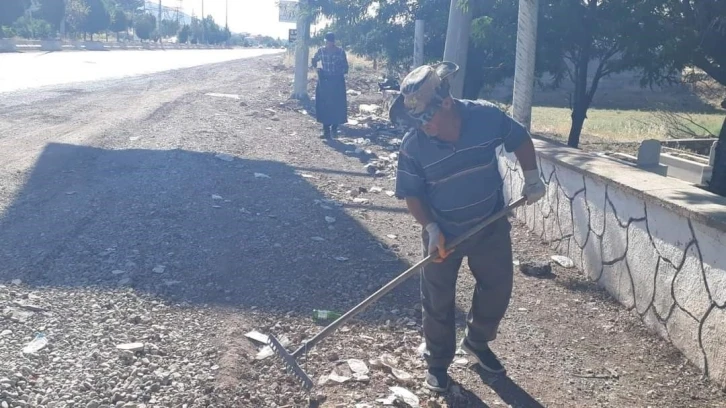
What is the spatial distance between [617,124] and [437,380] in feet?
54.5

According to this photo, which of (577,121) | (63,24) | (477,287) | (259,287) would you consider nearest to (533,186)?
(477,287)

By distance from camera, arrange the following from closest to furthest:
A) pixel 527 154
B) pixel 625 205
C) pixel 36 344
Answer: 1. pixel 527 154
2. pixel 36 344
3. pixel 625 205

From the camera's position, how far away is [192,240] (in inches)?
263

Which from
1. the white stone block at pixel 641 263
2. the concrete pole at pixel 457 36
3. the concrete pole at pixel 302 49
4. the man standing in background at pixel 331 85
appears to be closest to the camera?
the white stone block at pixel 641 263

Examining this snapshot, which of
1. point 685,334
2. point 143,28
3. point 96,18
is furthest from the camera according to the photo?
point 143,28

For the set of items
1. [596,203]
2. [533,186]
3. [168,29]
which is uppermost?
[168,29]

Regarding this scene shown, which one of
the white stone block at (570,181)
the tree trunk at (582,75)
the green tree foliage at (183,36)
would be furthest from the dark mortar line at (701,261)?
the green tree foliage at (183,36)

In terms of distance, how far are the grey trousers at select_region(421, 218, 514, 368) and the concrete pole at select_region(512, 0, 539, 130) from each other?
4.67 meters

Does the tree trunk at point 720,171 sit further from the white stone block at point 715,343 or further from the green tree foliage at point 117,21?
the green tree foliage at point 117,21

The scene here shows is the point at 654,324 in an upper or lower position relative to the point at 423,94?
lower

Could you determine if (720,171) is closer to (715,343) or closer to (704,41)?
(704,41)

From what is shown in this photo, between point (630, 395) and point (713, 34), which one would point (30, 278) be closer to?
point (630, 395)

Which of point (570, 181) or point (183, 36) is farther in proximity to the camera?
point (183, 36)

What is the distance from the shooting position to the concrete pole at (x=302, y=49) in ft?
64.5
